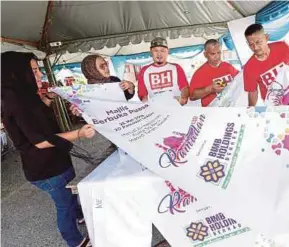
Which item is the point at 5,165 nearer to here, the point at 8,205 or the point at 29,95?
the point at 8,205

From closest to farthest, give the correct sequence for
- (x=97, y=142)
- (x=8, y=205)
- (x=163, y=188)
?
1. (x=163, y=188)
2. (x=8, y=205)
3. (x=97, y=142)

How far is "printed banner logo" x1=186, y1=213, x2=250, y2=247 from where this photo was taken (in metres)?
1.59

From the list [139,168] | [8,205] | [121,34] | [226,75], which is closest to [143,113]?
[139,168]

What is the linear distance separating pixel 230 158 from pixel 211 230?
40 centimetres

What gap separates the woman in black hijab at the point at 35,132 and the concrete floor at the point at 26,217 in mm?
707

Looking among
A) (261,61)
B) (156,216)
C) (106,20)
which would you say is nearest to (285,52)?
(261,61)

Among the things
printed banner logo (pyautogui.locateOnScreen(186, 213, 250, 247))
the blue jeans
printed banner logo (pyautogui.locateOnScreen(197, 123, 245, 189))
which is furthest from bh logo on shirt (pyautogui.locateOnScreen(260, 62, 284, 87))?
the blue jeans

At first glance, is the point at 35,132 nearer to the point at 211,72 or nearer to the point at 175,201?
the point at 175,201

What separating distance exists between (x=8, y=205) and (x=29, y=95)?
7.72 ft

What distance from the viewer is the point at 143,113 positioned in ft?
5.55

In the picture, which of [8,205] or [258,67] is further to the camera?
[8,205]

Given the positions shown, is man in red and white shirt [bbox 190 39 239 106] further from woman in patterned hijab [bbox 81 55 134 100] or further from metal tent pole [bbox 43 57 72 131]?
metal tent pole [bbox 43 57 72 131]

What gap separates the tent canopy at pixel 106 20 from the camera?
11.2ft

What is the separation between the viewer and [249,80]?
89.9 inches
